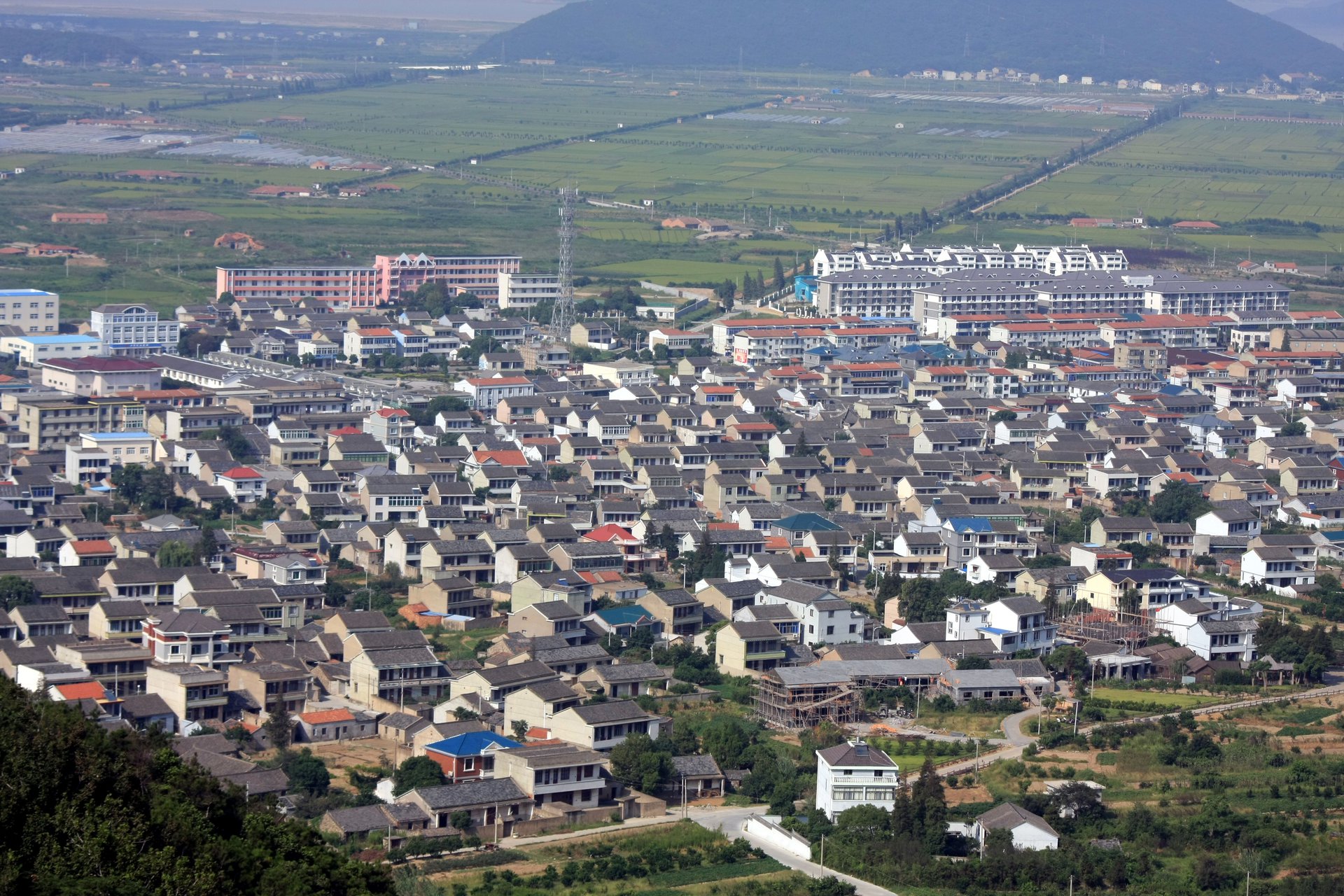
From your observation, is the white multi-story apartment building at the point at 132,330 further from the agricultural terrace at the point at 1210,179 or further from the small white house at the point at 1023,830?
the agricultural terrace at the point at 1210,179

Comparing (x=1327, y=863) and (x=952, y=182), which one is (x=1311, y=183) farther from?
(x=1327, y=863)

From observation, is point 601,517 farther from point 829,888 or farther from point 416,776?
point 829,888

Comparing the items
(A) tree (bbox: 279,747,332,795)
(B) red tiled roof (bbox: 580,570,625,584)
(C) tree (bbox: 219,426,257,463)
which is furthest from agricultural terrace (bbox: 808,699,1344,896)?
(C) tree (bbox: 219,426,257,463)

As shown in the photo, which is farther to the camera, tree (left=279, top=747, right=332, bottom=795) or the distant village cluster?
the distant village cluster

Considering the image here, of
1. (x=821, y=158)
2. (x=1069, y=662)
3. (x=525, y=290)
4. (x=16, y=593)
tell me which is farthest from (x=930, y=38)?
(x=16, y=593)

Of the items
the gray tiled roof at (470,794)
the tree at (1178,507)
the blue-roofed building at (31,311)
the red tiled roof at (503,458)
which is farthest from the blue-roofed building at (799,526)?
the blue-roofed building at (31,311)

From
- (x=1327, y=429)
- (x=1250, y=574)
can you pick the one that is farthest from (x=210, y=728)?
(x=1327, y=429)

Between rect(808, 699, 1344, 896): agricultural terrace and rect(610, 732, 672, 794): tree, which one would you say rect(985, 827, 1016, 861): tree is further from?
rect(610, 732, 672, 794): tree
